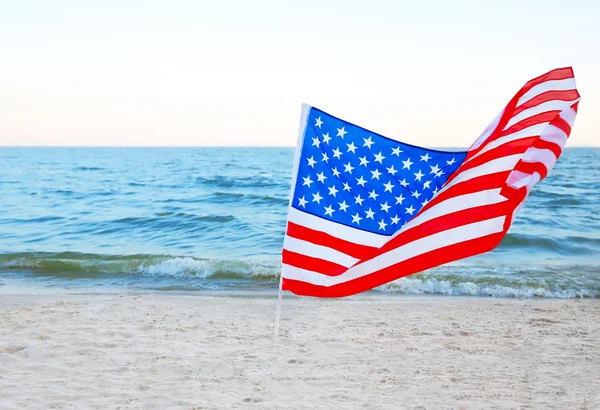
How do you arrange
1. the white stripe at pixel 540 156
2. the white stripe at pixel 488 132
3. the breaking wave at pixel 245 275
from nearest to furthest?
the white stripe at pixel 540 156
the white stripe at pixel 488 132
the breaking wave at pixel 245 275

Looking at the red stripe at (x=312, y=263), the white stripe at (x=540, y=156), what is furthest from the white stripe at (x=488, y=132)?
the red stripe at (x=312, y=263)

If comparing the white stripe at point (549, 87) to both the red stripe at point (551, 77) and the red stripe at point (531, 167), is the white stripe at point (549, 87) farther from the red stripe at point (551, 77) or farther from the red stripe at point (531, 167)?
the red stripe at point (531, 167)

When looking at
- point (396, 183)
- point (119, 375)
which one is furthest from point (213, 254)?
point (396, 183)

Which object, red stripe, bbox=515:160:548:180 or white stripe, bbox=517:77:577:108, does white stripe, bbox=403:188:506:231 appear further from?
white stripe, bbox=517:77:577:108

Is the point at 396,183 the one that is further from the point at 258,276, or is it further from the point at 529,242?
the point at 529,242

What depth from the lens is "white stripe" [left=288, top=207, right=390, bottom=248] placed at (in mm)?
4688

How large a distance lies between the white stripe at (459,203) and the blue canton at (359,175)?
0.14 meters

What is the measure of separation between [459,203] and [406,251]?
0.57 metres

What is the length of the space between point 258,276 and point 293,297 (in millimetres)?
2129

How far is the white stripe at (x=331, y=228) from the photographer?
15.4ft

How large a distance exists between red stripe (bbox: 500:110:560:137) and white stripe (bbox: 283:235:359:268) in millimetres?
1658

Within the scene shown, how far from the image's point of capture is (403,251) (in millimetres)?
4539

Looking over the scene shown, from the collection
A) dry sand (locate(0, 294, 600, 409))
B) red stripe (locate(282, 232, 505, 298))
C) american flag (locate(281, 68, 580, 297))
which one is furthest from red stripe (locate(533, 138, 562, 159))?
dry sand (locate(0, 294, 600, 409))

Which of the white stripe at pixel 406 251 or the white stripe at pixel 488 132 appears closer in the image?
the white stripe at pixel 406 251
